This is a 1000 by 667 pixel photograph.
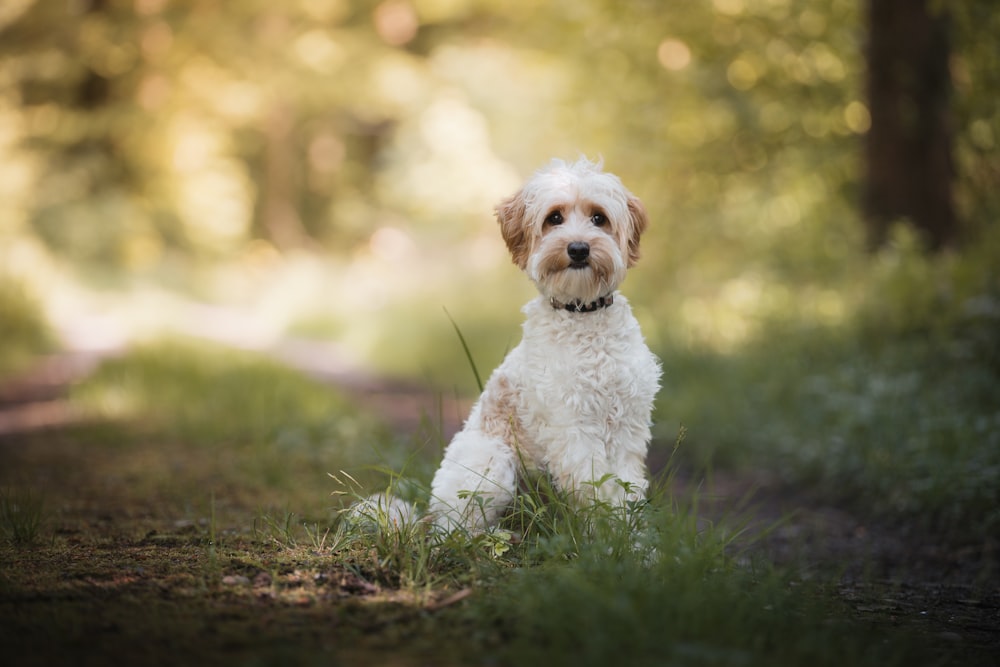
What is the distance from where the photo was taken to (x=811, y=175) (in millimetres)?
10766

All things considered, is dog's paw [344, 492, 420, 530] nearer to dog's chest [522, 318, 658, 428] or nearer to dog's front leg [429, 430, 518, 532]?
dog's front leg [429, 430, 518, 532]

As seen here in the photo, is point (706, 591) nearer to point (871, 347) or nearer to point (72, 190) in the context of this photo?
point (871, 347)

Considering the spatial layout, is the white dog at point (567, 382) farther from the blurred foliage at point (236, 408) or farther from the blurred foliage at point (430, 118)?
the blurred foliage at point (430, 118)

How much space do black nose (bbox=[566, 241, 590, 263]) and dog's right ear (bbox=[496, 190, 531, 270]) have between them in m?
0.34

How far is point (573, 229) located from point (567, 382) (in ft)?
2.19

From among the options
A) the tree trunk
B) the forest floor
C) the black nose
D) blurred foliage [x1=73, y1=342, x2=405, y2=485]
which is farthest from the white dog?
the tree trunk

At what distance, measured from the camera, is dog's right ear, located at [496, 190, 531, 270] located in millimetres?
3990

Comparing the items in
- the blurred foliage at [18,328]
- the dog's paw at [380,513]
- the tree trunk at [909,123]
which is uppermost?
the tree trunk at [909,123]

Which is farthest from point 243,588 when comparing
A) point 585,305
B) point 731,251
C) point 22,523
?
point 731,251

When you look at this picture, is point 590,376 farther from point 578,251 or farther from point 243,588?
point 243,588

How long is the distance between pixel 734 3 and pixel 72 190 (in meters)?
20.6

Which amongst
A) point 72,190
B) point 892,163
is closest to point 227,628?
point 892,163

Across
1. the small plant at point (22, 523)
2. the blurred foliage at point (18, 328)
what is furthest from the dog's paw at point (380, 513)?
the blurred foliage at point (18, 328)

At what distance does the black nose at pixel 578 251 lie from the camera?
366 cm
